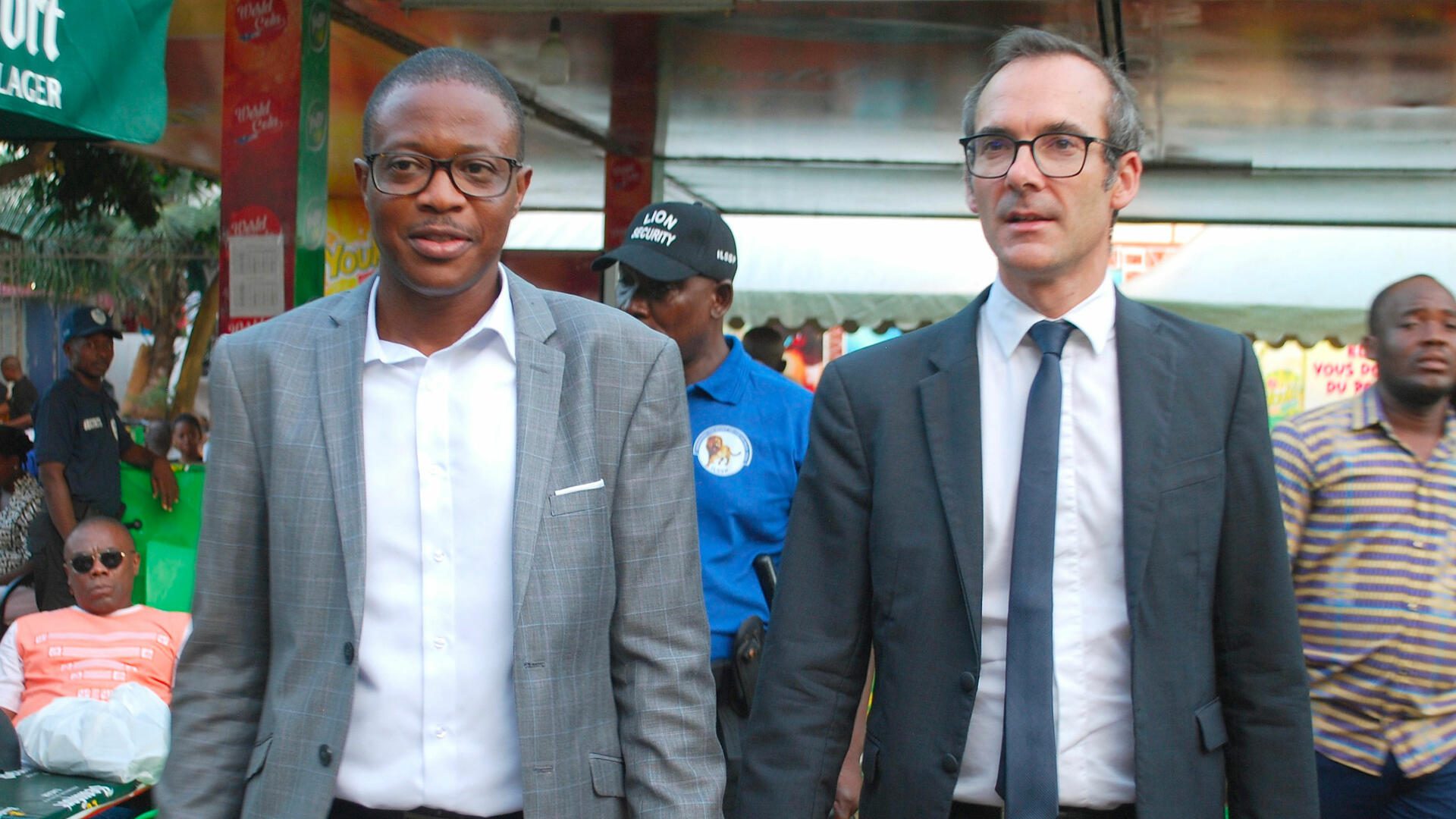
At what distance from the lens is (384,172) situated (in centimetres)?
219

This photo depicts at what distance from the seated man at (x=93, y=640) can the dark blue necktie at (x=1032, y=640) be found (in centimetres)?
358

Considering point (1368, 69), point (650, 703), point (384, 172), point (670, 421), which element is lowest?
point (650, 703)

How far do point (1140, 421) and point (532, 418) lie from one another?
3.49 feet

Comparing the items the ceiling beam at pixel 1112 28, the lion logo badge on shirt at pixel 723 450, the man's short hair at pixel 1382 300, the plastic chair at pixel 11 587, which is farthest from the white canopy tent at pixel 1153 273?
the lion logo badge on shirt at pixel 723 450

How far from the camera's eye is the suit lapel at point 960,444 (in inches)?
89.4

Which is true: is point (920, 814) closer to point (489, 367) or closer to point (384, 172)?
point (489, 367)

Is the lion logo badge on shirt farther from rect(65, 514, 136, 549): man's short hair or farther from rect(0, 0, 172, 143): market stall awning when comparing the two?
rect(65, 514, 136, 549): man's short hair

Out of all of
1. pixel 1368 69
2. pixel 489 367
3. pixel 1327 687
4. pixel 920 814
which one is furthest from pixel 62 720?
pixel 1368 69

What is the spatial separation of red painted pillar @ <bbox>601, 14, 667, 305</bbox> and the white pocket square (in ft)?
18.2

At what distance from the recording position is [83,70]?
3.99m

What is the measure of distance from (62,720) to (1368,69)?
25.8 feet

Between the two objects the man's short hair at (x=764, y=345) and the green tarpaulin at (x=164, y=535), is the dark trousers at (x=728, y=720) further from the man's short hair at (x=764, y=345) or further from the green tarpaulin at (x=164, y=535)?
the man's short hair at (x=764, y=345)

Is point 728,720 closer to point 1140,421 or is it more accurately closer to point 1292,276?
point 1140,421

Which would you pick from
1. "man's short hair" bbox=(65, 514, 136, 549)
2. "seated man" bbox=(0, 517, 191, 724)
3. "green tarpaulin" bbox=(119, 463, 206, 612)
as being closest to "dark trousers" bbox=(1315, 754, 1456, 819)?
"seated man" bbox=(0, 517, 191, 724)
